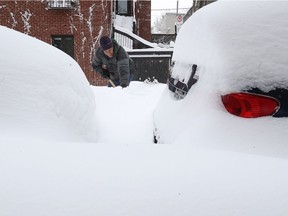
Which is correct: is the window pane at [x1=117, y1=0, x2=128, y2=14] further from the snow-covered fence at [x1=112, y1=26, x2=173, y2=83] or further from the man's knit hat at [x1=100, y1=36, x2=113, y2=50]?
the man's knit hat at [x1=100, y1=36, x2=113, y2=50]

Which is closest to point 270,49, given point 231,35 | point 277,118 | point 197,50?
point 231,35

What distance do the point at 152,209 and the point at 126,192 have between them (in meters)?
0.10

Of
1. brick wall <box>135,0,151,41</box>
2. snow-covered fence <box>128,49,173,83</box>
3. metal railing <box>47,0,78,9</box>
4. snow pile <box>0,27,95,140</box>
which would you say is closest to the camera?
snow pile <box>0,27,95,140</box>

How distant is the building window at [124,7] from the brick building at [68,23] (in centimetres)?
258

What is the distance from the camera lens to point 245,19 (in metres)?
1.75

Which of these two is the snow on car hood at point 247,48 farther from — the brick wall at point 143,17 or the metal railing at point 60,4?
the brick wall at point 143,17

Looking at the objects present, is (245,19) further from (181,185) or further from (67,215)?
(67,215)

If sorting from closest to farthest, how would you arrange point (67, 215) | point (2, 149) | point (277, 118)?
point (67, 215) → point (2, 149) → point (277, 118)

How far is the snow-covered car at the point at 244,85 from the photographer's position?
1.56m

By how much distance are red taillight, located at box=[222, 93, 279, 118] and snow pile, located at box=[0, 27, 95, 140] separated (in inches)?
37.0

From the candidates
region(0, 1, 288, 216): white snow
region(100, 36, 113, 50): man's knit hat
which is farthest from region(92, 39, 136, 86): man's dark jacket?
region(0, 1, 288, 216): white snow

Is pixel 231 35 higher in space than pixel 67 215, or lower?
higher

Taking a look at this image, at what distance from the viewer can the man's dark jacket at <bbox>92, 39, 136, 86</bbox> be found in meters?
6.49

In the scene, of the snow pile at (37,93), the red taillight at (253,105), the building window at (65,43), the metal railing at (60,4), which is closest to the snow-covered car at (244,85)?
the red taillight at (253,105)
